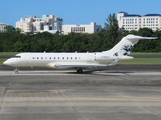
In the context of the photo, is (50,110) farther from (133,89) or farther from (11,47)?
(11,47)

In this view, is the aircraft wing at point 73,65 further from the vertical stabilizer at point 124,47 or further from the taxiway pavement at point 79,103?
the taxiway pavement at point 79,103

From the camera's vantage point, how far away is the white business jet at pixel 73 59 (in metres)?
36.6

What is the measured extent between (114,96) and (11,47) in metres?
89.8

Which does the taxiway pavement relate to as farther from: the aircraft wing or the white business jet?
the white business jet

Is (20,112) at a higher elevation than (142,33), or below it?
below

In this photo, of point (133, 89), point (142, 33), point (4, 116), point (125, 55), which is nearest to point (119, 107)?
point (4, 116)

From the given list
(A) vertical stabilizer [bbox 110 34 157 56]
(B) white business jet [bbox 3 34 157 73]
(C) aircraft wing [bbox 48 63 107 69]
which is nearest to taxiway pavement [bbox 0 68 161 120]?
(C) aircraft wing [bbox 48 63 107 69]

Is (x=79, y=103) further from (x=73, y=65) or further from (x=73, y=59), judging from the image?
(x=73, y=59)

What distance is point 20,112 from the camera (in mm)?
14781

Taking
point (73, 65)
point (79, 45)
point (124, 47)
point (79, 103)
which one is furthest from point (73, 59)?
point (79, 45)

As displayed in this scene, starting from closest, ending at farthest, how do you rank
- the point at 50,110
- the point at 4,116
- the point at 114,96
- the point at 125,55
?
1. the point at 4,116
2. the point at 50,110
3. the point at 114,96
4. the point at 125,55

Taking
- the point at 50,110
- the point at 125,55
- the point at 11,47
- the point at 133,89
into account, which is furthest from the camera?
the point at 11,47

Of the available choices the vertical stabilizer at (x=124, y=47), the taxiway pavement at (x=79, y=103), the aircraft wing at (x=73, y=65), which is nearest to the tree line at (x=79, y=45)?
the vertical stabilizer at (x=124, y=47)

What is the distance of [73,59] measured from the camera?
122 feet
